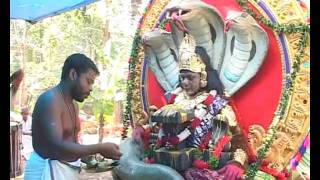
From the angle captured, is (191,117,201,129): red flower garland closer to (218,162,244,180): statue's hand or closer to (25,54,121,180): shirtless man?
(218,162,244,180): statue's hand

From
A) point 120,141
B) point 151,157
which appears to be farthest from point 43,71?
point 151,157

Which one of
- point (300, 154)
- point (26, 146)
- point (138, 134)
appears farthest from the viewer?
point (26, 146)

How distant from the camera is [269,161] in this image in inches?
130

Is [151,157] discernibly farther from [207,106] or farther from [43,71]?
[43,71]

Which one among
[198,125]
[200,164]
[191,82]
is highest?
[191,82]

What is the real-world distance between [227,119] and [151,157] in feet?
1.99

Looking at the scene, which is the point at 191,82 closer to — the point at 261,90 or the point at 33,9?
the point at 261,90

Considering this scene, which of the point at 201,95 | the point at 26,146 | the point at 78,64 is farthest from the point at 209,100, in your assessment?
the point at 26,146

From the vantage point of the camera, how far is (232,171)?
3395mm

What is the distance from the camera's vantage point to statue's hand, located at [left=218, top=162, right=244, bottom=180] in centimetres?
338

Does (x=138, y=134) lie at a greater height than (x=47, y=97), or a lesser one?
lesser

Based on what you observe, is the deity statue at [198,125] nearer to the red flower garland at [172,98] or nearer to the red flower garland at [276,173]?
the red flower garland at [172,98]

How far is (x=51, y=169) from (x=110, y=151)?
0.45m

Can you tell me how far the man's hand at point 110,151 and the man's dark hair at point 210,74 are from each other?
793 mm
